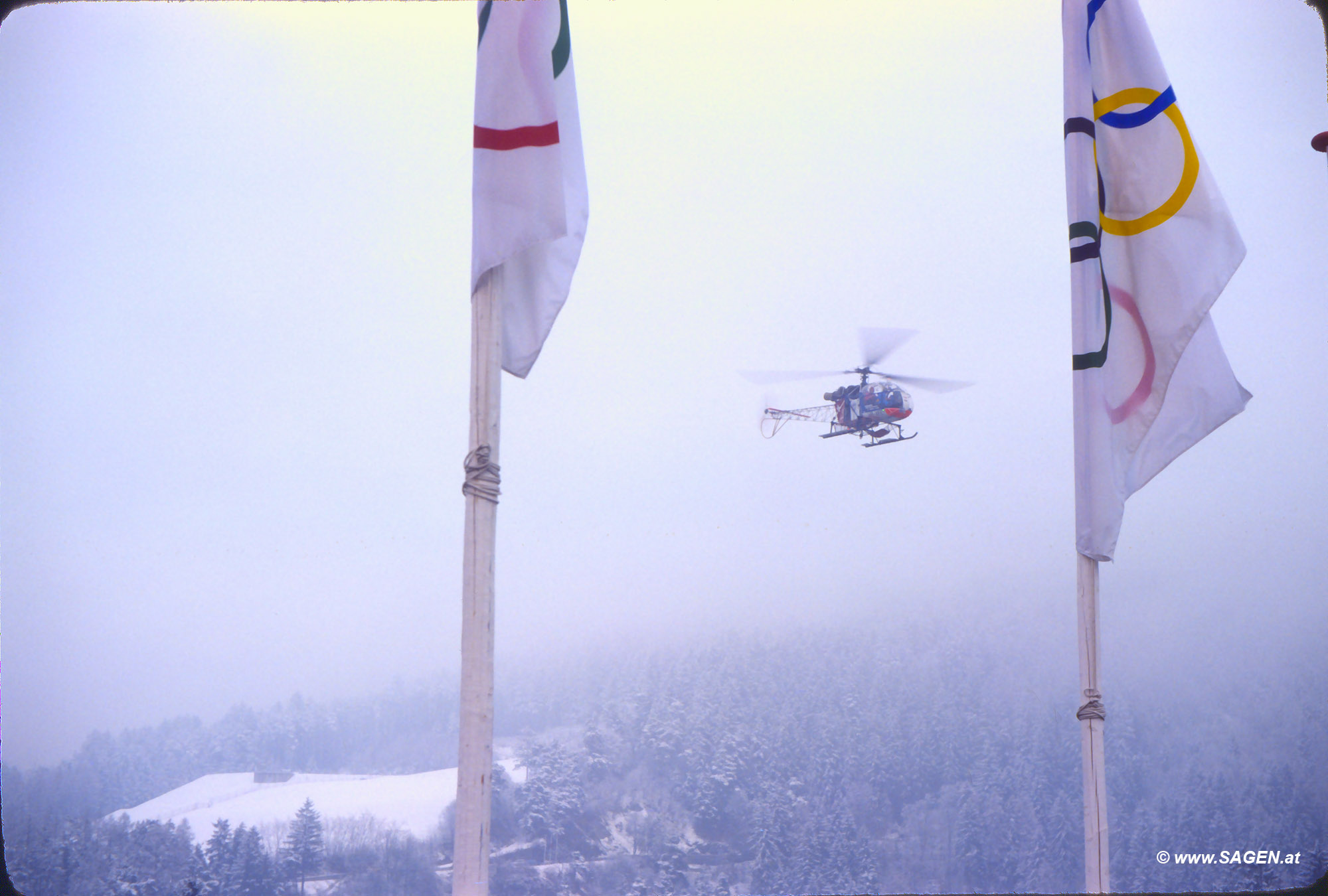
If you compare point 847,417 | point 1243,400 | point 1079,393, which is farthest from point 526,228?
point 847,417

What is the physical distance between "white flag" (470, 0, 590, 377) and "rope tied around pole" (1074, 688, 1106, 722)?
285 centimetres

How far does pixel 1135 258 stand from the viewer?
5.95 m

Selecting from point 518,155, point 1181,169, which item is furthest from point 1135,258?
point 518,155

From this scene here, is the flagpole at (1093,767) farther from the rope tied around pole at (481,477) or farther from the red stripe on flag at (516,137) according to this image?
the red stripe on flag at (516,137)

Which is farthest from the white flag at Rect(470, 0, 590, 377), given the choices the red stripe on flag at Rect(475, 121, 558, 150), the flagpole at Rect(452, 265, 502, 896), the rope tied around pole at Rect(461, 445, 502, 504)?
the rope tied around pole at Rect(461, 445, 502, 504)

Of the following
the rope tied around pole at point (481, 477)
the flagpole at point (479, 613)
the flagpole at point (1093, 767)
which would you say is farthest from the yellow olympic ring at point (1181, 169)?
the rope tied around pole at point (481, 477)

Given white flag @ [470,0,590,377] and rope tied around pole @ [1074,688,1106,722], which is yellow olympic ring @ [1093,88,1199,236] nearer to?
rope tied around pole @ [1074,688,1106,722]

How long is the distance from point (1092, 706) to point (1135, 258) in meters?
2.25

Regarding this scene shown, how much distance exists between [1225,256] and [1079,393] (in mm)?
1000

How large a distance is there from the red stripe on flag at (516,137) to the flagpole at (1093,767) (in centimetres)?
317

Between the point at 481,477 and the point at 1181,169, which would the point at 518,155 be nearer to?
the point at 481,477

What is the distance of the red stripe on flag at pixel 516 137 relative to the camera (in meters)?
4.45

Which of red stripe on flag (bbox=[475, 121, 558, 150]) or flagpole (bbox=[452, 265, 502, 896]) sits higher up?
red stripe on flag (bbox=[475, 121, 558, 150])

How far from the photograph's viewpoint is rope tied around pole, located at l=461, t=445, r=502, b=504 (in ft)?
13.2
